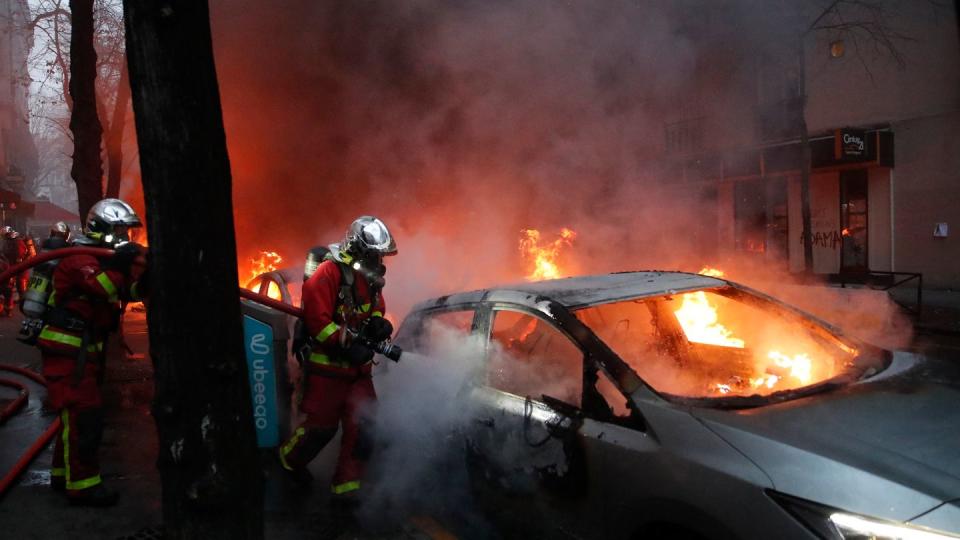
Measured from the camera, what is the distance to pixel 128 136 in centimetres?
2353

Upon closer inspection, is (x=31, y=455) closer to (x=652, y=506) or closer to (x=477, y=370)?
(x=477, y=370)

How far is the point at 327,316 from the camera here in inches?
150

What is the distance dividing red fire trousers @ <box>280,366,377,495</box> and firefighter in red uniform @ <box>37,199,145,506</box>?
1032mm

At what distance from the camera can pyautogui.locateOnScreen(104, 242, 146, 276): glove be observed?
361 centimetres

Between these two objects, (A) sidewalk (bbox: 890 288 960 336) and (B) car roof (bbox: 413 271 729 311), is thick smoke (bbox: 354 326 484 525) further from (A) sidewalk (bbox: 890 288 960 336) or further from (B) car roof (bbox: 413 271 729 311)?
(A) sidewalk (bbox: 890 288 960 336)

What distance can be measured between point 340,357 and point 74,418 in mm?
1463

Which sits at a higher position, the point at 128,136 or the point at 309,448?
the point at 128,136

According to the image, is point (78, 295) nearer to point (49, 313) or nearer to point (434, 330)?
point (49, 313)

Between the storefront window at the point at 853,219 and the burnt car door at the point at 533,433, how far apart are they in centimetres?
1387

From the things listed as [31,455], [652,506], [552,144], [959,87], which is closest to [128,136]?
[552,144]

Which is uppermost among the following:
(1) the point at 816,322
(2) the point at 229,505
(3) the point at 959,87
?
(3) the point at 959,87

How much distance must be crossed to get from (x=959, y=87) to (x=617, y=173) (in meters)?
7.35

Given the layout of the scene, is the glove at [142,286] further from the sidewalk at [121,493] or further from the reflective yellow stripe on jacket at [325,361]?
the sidewalk at [121,493]

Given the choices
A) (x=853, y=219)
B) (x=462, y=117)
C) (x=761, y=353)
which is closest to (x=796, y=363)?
(x=761, y=353)
